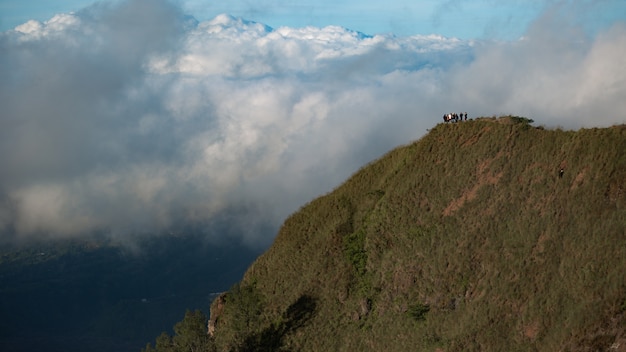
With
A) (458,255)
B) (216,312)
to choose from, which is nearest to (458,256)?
(458,255)

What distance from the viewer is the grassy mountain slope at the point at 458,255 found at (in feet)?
201

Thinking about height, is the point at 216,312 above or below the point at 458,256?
above

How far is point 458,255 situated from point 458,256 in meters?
0.15

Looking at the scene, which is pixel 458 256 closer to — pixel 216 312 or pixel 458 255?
pixel 458 255

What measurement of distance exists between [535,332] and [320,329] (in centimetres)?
2309

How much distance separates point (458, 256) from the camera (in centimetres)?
7050

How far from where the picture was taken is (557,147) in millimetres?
71375

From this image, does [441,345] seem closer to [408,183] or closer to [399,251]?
[399,251]

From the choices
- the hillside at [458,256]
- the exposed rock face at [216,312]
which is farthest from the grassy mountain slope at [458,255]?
the exposed rock face at [216,312]

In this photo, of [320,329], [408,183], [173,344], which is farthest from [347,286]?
[173,344]

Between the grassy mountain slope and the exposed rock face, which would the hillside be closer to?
the grassy mountain slope

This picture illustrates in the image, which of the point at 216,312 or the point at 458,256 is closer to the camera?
the point at 458,256

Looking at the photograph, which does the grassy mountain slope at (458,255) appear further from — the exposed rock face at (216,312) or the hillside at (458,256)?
the exposed rock face at (216,312)

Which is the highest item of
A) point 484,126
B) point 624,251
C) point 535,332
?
point 484,126
